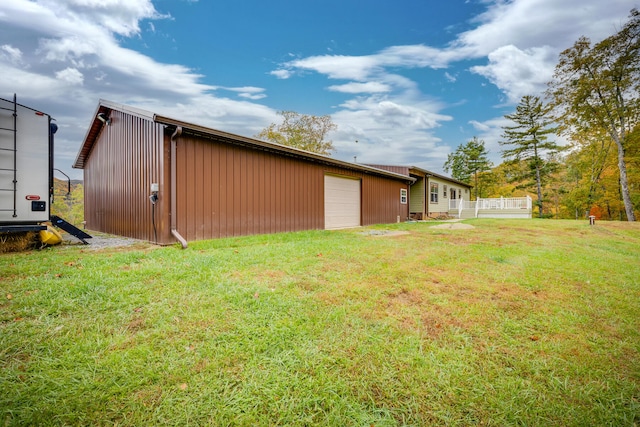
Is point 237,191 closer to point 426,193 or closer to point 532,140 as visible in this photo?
point 426,193

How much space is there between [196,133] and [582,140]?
2858cm

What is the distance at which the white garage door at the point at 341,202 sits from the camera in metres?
10.6

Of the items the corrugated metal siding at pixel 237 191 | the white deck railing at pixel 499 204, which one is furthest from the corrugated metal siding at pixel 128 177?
the white deck railing at pixel 499 204

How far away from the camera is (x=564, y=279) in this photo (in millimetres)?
3830

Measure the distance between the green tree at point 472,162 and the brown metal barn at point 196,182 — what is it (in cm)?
2482

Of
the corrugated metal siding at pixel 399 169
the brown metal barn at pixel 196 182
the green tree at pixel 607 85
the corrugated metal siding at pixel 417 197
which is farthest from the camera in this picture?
the corrugated metal siding at pixel 417 197

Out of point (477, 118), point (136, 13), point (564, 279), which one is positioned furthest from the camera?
point (477, 118)

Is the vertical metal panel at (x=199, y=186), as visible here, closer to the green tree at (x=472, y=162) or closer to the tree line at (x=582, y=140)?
the tree line at (x=582, y=140)

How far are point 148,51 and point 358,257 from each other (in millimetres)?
12262

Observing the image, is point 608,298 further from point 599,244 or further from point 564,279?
point 599,244

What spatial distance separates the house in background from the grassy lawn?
14.3 m

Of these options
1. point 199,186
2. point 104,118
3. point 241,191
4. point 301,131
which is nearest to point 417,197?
point 301,131

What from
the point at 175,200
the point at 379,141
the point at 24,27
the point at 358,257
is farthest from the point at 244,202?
the point at 379,141

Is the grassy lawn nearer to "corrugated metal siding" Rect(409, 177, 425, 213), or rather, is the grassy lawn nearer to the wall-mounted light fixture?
the wall-mounted light fixture
